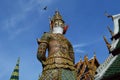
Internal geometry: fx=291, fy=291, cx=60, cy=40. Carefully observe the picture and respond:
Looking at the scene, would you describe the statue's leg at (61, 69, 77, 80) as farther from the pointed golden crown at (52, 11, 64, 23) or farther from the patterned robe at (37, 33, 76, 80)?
the pointed golden crown at (52, 11, 64, 23)

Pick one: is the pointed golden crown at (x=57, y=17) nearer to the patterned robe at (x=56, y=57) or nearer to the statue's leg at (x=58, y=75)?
the patterned robe at (x=56, y=57)

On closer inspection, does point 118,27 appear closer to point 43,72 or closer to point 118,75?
point 43,72

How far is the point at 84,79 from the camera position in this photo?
586 inches

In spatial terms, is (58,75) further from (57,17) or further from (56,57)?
(57,17)

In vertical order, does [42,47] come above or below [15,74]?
below

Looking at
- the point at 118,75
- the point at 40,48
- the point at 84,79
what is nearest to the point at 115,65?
the point at 118,75

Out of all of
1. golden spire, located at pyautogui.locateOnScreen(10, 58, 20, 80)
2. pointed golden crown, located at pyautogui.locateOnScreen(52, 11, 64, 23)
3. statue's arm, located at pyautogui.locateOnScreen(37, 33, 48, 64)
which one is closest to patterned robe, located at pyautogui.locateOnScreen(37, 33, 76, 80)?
statue's arm, located at pyautogui.locateOnScreen(37, 33, 48, 64)

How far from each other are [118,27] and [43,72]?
2947 mm

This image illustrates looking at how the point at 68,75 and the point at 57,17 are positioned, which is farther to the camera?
the point at 57,17

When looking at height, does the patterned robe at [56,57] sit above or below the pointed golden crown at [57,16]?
below

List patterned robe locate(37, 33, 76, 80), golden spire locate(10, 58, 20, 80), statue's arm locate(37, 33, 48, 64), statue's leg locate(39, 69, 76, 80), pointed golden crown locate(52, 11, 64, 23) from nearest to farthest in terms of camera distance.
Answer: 1. statue's leg locate(39, 69, 76, 80)
2. patterned robe locate(37, 33, 76, 80)
3. statue's arm locate(37, 33, 48, 64)
4. pointed golden crown locate(52, 11, 64, 23)
5. golden spire locate(10, 58, 20, 80)

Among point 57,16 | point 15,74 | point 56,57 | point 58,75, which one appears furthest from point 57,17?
point 15,74

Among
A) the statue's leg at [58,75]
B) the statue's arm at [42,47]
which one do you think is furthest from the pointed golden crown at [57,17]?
the statue's leg at [58,75]

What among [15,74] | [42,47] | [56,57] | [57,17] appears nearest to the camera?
[56,57]
